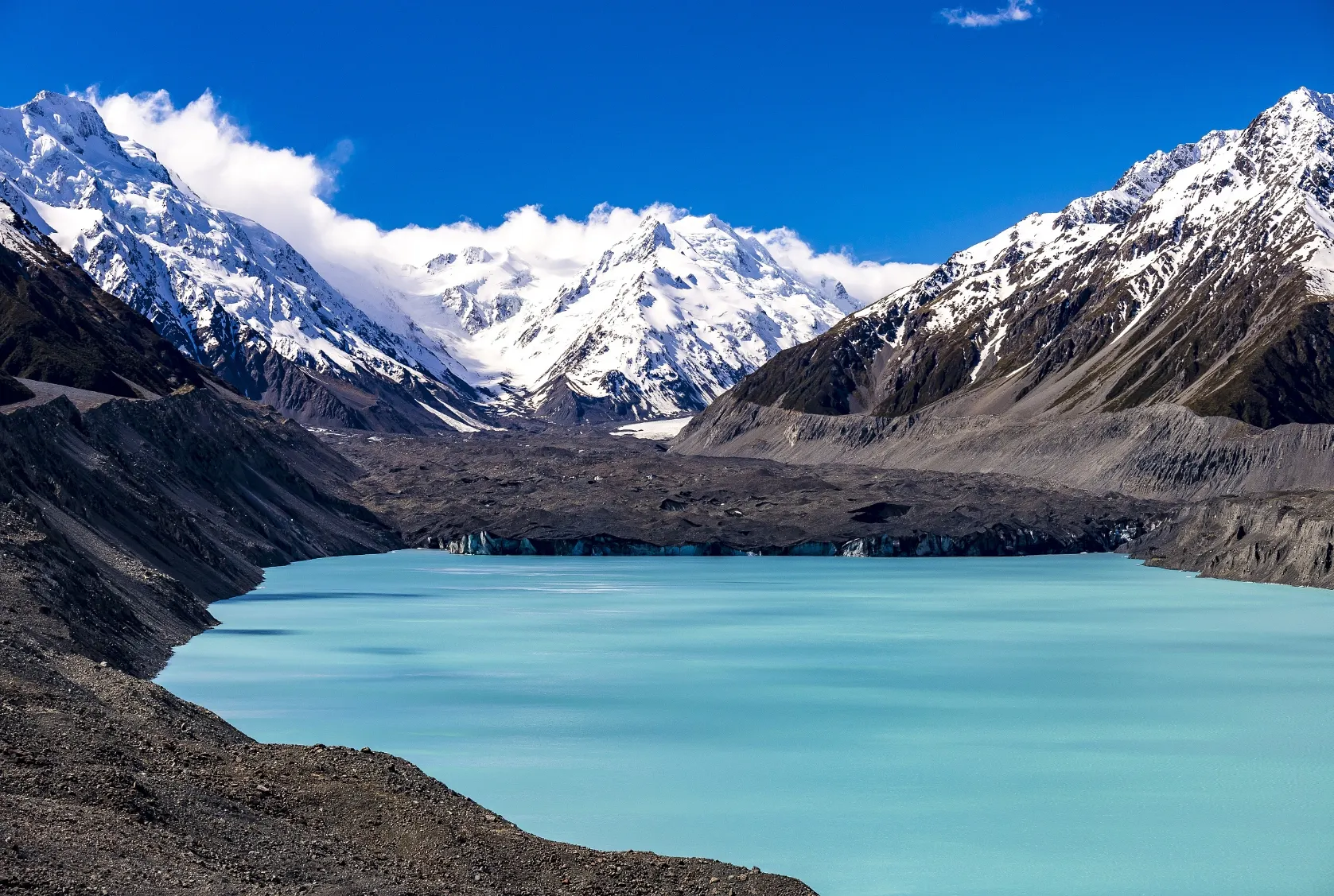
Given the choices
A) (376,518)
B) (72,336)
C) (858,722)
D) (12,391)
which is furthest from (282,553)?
(858,722)

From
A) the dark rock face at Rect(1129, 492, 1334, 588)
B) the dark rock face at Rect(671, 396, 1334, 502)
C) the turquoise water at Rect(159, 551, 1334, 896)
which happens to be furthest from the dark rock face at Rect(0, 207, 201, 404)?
the dark rock face at Rect(671, 396, 1334, 502)

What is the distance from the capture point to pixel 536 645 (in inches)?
2143

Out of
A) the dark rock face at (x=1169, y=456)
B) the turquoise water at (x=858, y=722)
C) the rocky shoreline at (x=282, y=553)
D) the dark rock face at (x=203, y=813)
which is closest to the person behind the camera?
the dark rock face at (x=203, y=813)

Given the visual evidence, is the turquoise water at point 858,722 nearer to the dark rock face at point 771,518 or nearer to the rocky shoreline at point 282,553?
the rocky shoreline at point 282,553

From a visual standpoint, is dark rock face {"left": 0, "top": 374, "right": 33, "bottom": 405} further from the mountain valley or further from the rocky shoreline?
the rocky shoreline

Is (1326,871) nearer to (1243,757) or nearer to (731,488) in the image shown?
(1243,757)

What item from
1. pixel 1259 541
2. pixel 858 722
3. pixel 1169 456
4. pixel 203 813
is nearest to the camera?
pixel 203 813

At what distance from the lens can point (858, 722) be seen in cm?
3691

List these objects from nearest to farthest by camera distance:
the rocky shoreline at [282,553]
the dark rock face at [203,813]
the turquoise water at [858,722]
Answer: the dark rock face at [203,813] < the rocky shoreline at [282,553] < the turquoise water at [858,722]

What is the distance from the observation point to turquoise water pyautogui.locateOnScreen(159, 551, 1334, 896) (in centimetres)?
2366

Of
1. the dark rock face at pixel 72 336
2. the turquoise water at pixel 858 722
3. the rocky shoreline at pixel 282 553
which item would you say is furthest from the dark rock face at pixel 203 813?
the dark rock face at pixel 72 336

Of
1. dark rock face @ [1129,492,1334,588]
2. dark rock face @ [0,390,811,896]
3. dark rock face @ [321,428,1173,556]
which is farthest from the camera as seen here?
dark rock face @ [321,428,1173,556]

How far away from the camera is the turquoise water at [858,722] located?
77.6ft

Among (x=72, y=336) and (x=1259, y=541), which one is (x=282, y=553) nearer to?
(x=72, y=336)
